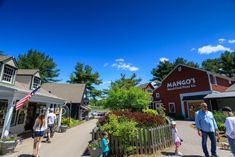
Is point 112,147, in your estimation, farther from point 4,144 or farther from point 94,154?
point 4,144

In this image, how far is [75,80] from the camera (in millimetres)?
48719

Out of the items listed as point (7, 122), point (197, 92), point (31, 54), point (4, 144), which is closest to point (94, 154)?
point (4, 144)

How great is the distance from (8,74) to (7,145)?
6683 mm

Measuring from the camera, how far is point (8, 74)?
39.5 feet

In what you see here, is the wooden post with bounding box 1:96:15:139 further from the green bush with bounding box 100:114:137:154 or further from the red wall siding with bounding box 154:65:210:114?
the red wall siding with bounding box 154:65:210:114

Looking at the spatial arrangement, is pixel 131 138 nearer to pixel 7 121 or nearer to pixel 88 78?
pixel 7 121

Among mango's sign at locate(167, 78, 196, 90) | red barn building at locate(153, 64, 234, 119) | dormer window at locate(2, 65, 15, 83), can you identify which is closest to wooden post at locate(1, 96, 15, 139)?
dormer window at locate(2, 65, 15, 83)

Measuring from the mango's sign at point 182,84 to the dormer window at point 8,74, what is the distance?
2328 centimetres

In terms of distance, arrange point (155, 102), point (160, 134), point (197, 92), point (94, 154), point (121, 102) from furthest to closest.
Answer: point (155, 102)
point (197, 92)
point (121, 102)
point (160, 134)
point (94, 154)

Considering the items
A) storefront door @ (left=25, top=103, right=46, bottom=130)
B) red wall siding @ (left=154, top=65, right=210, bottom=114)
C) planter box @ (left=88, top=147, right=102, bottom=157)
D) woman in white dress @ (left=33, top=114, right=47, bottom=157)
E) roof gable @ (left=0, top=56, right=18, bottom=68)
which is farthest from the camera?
red wall siding @ (left=154, top=65, right=210, bottom=114)

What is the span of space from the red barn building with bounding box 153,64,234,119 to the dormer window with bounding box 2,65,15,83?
2283cm

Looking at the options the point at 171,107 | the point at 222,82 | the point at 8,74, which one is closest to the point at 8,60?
the point at 8,74

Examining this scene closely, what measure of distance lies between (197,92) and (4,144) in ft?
78.3

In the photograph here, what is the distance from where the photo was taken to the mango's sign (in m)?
24.8
